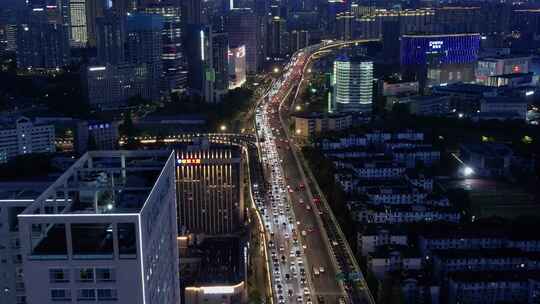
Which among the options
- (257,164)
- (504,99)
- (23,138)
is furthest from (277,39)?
(23,138)

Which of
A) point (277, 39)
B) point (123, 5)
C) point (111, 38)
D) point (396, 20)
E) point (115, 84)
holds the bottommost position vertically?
point (115, 84)

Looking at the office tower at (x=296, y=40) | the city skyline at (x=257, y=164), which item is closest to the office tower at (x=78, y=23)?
the city skyline at (x=257, y=164)

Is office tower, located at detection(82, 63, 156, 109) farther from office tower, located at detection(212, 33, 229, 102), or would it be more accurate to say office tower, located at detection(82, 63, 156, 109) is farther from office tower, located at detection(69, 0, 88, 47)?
office tower, located at detection(69, 0, 88, 47)

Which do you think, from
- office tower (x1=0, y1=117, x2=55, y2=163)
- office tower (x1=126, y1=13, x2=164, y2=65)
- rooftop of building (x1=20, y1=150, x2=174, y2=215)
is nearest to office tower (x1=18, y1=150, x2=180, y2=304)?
rooftop of building (x1=20, y1=150, x2=174, y2=215)

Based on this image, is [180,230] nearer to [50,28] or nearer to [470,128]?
[470,128]

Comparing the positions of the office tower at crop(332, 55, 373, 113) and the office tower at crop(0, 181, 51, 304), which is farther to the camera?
the office tower at crop(332, 55, 373, 113)

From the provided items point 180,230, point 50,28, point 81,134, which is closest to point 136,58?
point 50,28

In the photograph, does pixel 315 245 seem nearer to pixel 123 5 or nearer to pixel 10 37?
pixel 123 5
